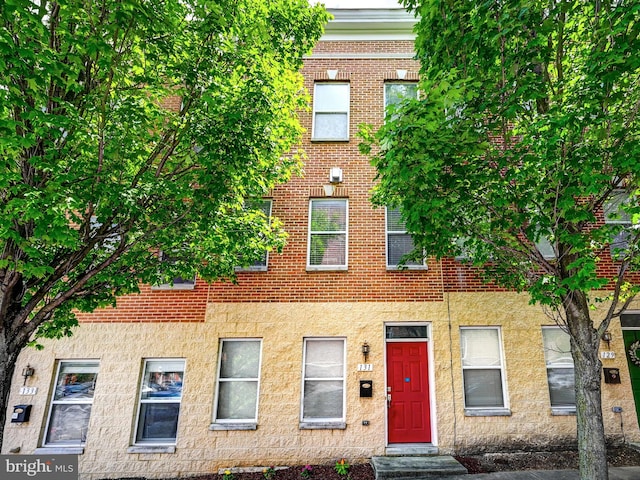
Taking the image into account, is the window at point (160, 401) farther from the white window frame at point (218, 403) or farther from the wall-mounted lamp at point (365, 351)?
the wall-mounted lamp at point (365, 351)

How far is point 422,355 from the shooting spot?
7.67m

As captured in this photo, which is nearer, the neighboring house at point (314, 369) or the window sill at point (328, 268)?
the neighboring house at point (314, 369)

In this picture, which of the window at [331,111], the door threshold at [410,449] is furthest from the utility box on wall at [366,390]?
the window at [331,111]

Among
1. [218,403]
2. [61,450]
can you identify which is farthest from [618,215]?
[61,450]

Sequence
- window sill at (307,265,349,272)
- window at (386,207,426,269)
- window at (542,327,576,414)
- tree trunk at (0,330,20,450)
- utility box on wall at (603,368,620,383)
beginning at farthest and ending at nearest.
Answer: window at (386,207,426,269)
window sill at (307,265,349,272)
window at (542,327,576,414)
utility box on wall at (603,368,620,383)
tree trunk at (0,330,20,450)

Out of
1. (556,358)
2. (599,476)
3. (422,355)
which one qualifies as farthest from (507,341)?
(599,476)

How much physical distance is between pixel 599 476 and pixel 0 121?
8142 mm

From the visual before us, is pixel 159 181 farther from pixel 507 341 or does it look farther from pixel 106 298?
pixel 507 341

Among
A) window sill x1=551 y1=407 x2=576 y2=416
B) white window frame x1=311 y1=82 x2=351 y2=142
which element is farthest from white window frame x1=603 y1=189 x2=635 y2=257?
white window frame x1=311 y1=82 x2=351 y2=142

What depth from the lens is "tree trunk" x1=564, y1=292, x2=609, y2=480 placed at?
4.55 metres

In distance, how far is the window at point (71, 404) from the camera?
7209mm

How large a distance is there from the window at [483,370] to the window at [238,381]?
461 cm

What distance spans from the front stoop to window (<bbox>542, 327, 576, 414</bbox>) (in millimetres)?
2726

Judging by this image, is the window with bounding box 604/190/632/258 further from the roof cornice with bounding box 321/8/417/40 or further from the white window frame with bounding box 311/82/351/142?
the roof cornice with bounding box 321/8/417/40
